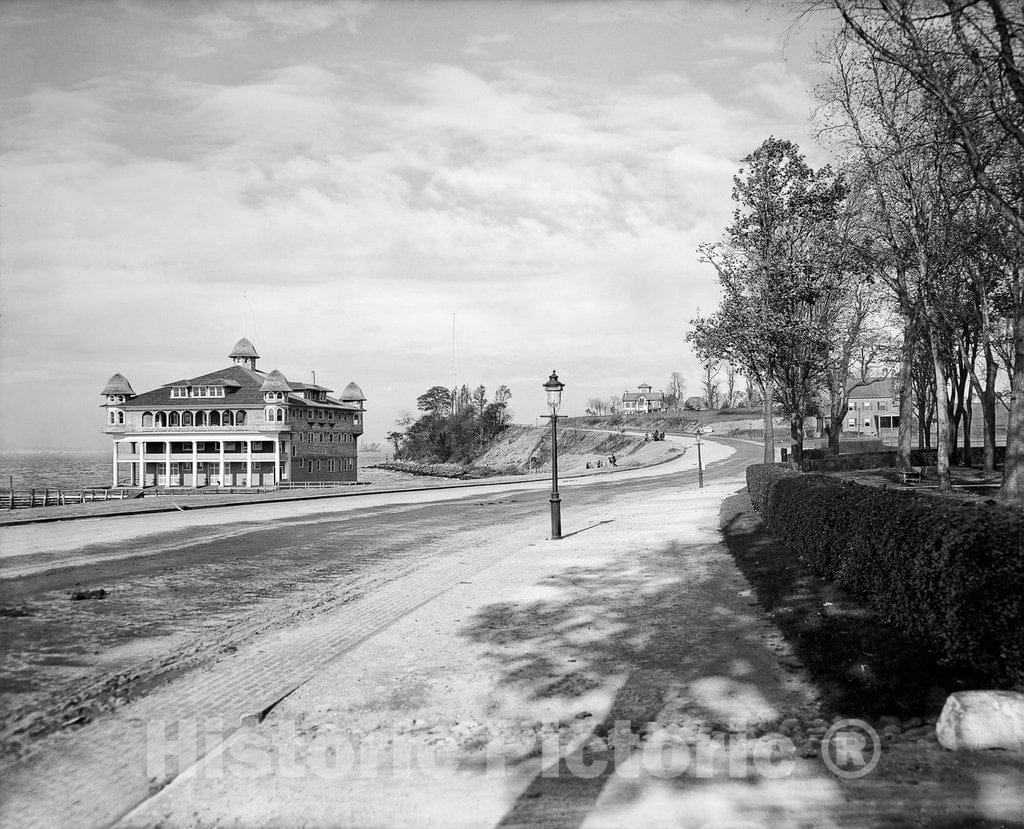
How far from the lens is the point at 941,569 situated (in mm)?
6012

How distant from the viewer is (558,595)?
10.1 m

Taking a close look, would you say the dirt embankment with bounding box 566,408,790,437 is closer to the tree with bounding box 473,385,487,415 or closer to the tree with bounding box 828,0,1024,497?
the tree with bounding box 473,385,487,415

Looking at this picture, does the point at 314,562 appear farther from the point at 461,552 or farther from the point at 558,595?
the point at 558,595

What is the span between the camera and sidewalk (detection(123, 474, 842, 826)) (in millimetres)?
4289

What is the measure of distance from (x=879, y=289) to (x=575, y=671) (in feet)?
100

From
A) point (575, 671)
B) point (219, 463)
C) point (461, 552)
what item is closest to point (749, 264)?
point (461, 552)

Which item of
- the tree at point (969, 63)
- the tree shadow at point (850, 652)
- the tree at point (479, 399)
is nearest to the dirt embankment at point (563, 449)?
the tree at point (479, 399)

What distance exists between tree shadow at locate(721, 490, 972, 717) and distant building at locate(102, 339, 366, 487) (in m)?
57.2

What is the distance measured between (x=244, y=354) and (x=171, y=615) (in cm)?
6809

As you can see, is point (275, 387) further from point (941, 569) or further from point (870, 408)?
point (870, 408)

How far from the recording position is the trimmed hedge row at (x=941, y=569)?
17.5 feet

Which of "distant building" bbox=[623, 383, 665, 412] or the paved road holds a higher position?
"distant building" bbox=[623, 383, 665, 412]

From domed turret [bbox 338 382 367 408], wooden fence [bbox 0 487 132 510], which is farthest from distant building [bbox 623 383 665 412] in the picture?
wooden fence [bbox 0 487 132 510]

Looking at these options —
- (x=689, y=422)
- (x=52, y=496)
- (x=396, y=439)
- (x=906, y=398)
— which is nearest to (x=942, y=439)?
(x=906, y=398)
